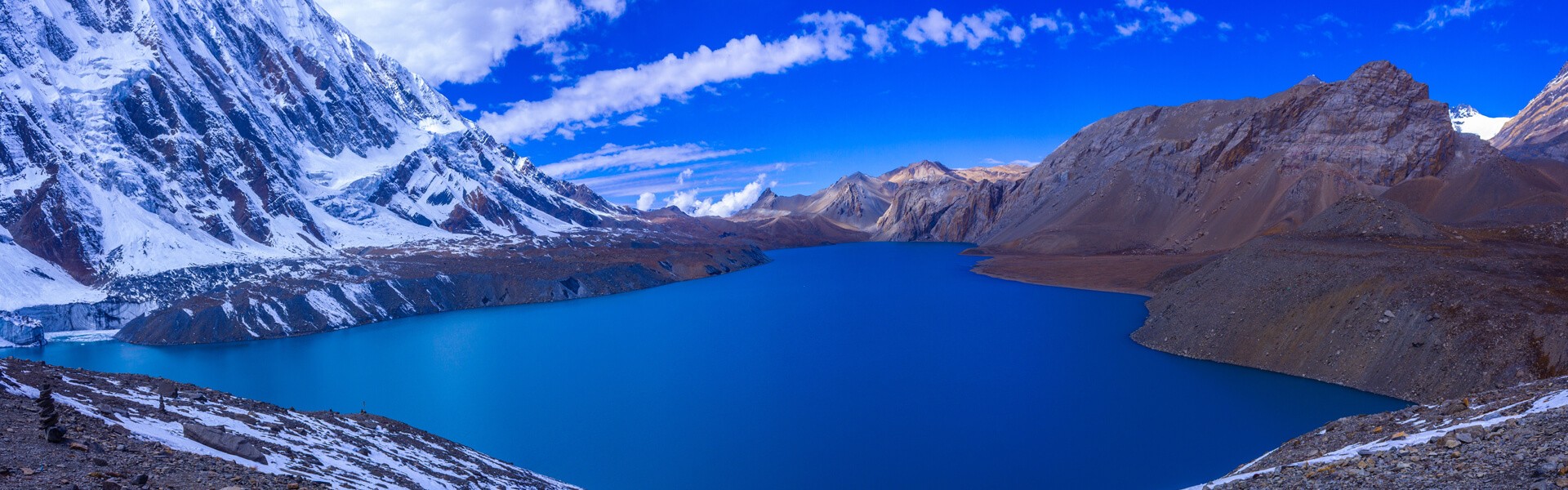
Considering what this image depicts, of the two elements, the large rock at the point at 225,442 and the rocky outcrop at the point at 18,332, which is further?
the rocky outcrop at the point at 18,332

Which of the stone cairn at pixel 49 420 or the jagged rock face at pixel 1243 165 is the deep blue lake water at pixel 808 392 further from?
the jagged rock face at pixel 1243 165

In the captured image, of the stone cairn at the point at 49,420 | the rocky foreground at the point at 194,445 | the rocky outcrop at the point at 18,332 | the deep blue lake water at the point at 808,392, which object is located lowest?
the rocky outcrop at the point at 18,332

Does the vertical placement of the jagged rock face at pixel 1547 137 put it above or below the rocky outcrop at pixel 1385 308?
above

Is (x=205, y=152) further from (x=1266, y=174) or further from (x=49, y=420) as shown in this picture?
(x=1266, y=174)

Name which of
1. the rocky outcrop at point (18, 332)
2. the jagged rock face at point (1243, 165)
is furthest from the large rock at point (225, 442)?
the jagged rock face at point (1243, 165)

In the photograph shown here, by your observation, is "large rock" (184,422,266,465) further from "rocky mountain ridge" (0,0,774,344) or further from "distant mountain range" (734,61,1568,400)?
"rocky mountain ridge" (0,0,774,344)

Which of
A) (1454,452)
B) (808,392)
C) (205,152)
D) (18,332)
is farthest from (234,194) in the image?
(1454,452)
